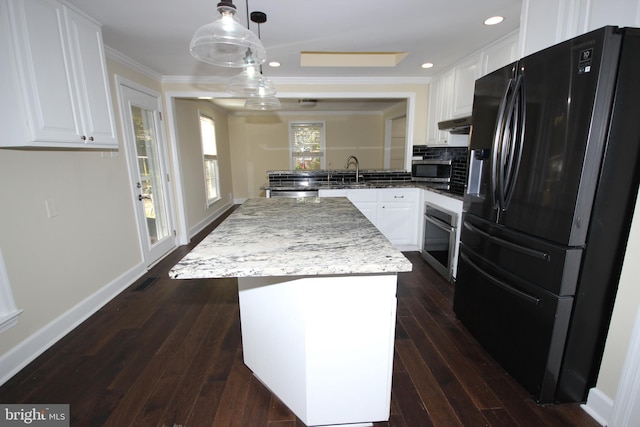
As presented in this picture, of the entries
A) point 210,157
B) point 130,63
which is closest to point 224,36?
point 130,63

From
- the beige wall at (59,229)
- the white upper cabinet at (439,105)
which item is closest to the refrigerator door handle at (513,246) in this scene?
the white upper cabinet at (439,105)

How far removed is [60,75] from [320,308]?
223 cm

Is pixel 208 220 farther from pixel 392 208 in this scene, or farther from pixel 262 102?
pixel 262 102

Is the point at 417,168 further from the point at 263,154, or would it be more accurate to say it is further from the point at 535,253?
the point at 263,154


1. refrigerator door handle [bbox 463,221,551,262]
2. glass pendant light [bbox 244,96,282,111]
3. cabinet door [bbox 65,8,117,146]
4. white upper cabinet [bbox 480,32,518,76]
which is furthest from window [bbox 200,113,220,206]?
refrigerator door handle [bbox 463,221,551,262]

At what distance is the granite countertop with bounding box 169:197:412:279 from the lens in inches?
41.4

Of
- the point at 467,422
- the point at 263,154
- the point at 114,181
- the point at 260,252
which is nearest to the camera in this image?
the point at 260,252

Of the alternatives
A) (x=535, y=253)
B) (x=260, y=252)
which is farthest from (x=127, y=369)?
(x=535, y=253)

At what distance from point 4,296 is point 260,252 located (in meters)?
1.77

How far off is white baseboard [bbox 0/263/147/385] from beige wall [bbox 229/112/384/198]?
450cm

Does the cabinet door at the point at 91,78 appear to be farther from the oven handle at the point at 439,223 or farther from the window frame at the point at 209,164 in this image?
the oven handle at the point at 439,223

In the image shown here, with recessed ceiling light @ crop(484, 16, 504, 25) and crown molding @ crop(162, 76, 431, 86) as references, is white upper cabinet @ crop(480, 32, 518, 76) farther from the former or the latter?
crown molding @ crop(162, 76, 431, 86)

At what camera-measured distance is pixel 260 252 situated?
1.20m

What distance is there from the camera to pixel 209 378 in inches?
67.7
